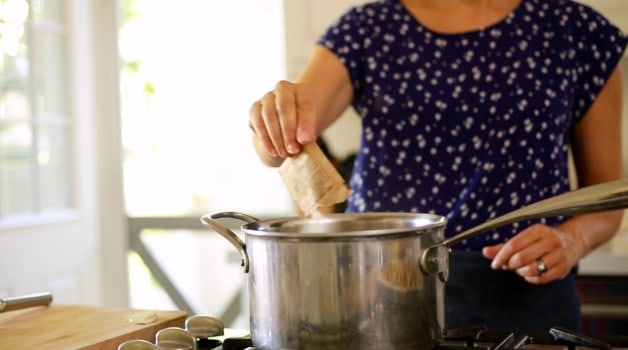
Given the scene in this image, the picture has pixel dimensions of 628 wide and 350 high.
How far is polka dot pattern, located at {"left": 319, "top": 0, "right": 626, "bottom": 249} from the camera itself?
3.18 ft

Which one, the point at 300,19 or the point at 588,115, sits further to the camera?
the point at 300,19

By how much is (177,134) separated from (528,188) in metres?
2.78

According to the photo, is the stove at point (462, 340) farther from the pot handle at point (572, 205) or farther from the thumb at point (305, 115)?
the thumb at point (305, 115)

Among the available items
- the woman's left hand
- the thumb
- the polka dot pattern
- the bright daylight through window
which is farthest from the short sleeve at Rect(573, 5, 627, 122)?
the bright daylight through window

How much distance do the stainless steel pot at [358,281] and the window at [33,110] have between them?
199 centimetres

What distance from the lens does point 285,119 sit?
2.31 ft

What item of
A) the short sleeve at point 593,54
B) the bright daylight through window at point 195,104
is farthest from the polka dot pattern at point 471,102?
the bright daylight through window at point 195,104

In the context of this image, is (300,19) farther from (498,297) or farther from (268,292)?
(268,292)

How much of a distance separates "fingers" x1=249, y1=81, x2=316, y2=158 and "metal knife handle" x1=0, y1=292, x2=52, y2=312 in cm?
34

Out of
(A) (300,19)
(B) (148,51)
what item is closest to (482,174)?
(A) (300,19)

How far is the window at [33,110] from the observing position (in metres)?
2.38

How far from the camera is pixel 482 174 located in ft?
3.15

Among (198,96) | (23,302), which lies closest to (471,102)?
(23,302)

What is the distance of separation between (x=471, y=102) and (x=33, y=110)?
190 centimetres
